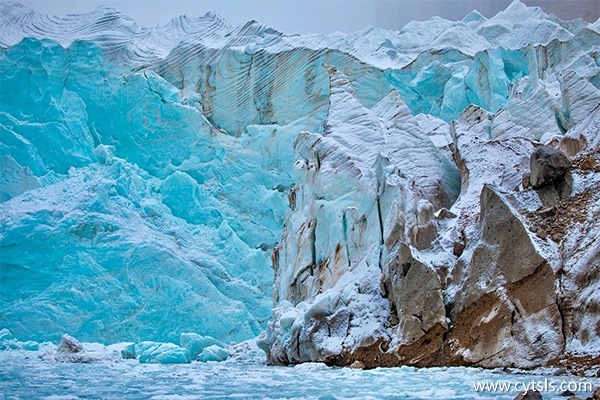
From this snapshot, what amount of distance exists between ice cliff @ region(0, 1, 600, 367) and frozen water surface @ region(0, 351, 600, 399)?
2.59ft

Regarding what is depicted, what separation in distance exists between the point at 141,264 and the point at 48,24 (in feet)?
29.2

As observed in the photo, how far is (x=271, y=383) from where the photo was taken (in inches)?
252

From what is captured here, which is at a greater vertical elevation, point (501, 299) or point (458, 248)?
point (458, 248)

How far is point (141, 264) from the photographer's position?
1444cm

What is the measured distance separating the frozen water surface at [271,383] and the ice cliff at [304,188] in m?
0.79

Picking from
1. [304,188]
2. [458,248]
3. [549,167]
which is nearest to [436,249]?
[458,248]

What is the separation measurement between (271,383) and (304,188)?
233 inches

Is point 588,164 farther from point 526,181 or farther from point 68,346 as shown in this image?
point 68,346

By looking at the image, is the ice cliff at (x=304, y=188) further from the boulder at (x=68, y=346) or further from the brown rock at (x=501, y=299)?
the boulder at (x=68, y=346)

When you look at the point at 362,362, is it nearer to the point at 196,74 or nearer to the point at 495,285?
the point at 495,285

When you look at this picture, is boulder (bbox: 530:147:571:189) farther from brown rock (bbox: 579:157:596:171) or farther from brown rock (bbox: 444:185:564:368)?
brown rock (bbox: 444:185:564:368)

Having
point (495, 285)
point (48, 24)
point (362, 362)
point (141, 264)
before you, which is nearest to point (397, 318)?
point (362, 362)

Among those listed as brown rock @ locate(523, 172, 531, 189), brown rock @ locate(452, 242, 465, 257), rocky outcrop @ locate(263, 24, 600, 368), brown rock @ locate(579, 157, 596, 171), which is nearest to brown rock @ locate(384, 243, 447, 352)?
rocky outcrop @ locate(263, 24, 600, 368)

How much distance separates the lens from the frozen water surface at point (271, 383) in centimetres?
514
